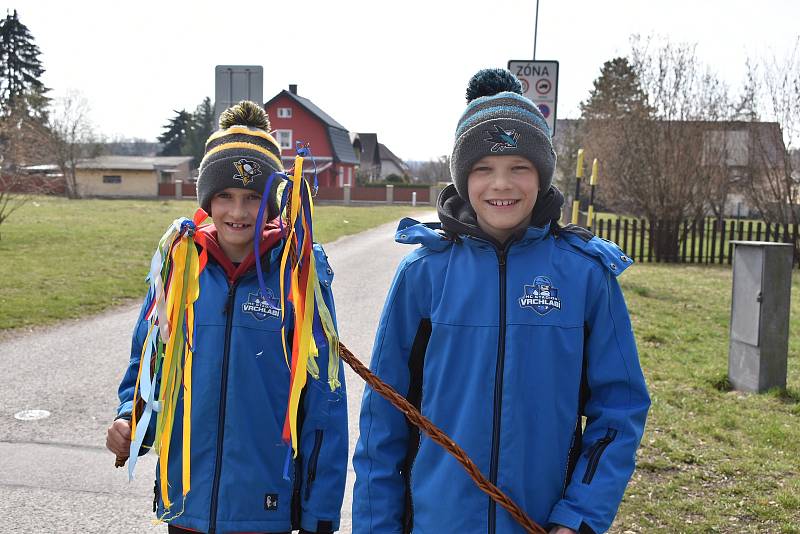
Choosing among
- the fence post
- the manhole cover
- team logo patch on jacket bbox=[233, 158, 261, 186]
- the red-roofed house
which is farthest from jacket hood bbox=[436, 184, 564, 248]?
the red-roofed house

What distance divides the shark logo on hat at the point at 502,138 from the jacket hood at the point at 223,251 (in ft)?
2.61

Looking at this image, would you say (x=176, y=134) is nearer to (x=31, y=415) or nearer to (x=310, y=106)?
(x=310, y=106)

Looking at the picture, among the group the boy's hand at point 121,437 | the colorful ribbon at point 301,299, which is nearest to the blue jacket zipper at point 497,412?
the colorful ribbon at point 301,299

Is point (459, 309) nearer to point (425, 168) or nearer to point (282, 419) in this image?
point (282, 419)

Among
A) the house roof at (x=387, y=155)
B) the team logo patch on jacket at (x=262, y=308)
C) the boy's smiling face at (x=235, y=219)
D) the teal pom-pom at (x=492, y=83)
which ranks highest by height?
the house roof at (x=387, y=155)

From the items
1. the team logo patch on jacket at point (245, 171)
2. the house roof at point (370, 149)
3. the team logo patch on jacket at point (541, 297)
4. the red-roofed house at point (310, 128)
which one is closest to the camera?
the team logo patch on jacket at point (541, 297)

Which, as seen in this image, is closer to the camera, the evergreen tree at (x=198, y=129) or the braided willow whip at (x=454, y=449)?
the braided willow whip at (x=454, y=449)

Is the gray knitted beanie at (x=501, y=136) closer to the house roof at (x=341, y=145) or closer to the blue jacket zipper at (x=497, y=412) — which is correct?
the blue jacket zipper at (x=497, y=412)

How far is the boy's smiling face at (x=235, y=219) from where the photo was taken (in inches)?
106

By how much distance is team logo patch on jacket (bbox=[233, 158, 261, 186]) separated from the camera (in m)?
2.72

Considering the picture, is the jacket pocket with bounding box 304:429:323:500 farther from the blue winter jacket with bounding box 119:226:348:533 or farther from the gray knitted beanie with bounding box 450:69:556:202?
the gray knitted beanie with bounding box 450:69:556:202

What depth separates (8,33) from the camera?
67.4 meters

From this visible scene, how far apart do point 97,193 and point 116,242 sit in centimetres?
4439

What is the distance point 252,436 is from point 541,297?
1053mm
